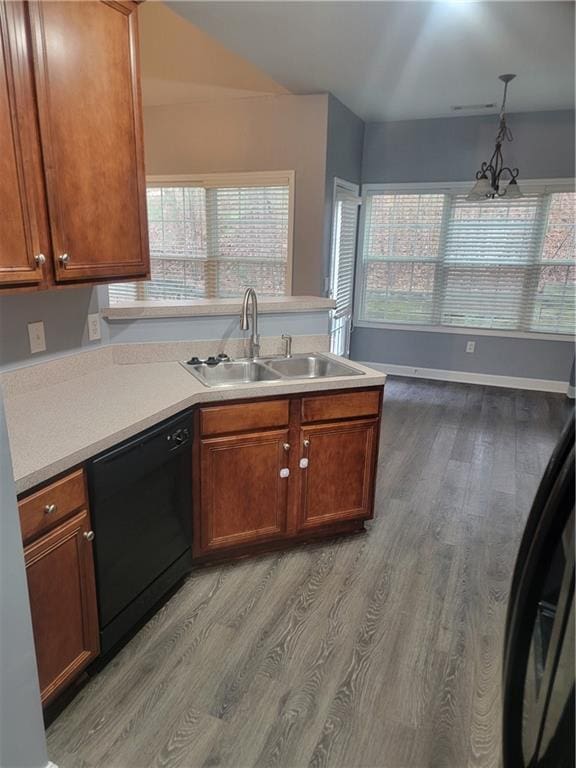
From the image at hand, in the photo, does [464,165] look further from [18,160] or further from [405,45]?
[18,160]

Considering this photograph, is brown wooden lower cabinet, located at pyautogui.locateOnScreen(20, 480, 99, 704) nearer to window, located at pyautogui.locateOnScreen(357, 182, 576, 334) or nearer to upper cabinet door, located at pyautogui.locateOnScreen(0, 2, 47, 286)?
upper cabinet door, located at pyautogui.locateOnScreen(0, 2, 47, 286)

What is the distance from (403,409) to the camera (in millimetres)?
4637

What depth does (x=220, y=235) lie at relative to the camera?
4969mm

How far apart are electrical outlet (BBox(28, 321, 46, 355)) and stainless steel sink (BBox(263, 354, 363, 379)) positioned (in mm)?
1083

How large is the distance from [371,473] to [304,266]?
2677 mm

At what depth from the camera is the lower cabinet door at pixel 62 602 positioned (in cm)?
139

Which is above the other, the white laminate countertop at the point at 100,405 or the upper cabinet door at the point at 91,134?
the upper cabinet door at the point at 91,134

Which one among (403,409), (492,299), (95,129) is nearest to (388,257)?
(492,299)

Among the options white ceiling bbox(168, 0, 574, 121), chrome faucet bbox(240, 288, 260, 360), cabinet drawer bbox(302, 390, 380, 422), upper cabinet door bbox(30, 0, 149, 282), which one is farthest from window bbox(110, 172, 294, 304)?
upper cabinet door bbox(30, 0, 149, 282)

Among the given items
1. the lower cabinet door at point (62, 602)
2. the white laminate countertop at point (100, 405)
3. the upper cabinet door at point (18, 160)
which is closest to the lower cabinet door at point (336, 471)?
the white laminate countertop at point (100, 405)

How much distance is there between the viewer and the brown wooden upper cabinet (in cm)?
147

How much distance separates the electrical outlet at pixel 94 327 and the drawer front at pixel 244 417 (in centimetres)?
68

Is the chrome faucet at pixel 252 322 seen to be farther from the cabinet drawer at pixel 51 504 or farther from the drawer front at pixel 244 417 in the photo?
the cabinet drawer at pixel 51 504

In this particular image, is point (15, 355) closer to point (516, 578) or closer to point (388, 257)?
point (516, 578)
